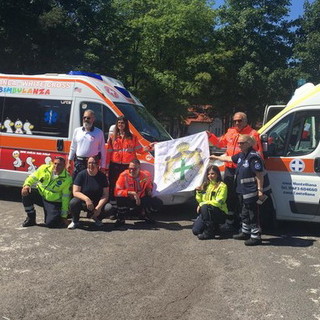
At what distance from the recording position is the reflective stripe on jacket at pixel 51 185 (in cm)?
712

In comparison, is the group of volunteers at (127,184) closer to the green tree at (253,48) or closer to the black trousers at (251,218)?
the black trousers at (251,218)

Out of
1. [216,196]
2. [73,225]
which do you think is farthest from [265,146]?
[73,225]

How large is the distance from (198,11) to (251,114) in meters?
7.30

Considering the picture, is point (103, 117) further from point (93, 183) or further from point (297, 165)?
point (297, 165)

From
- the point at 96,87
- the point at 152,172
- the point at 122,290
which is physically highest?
the point at 96,87

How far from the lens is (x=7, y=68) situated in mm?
20609

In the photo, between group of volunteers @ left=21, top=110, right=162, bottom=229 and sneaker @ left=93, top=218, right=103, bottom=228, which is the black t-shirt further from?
sneaker @ left=93, top=218, right=103, bottom=228

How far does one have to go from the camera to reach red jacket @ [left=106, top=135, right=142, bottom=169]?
24.3 feet

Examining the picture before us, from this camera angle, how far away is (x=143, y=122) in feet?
→ 27.6

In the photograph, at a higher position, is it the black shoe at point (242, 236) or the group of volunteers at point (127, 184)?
the group of volunteers at point (127, 184)

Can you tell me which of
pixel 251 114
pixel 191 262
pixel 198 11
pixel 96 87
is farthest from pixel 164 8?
pixel 191 262

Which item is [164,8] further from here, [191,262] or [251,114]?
[191,262]

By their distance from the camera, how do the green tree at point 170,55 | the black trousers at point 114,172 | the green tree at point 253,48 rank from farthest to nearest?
1. the green tree at point 253,48
2. the green tree at point 170,55
3. the black trousers at point 114,172

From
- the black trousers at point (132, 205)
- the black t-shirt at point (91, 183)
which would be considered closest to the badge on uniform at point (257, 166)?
the black trousers at point (132, 205)
